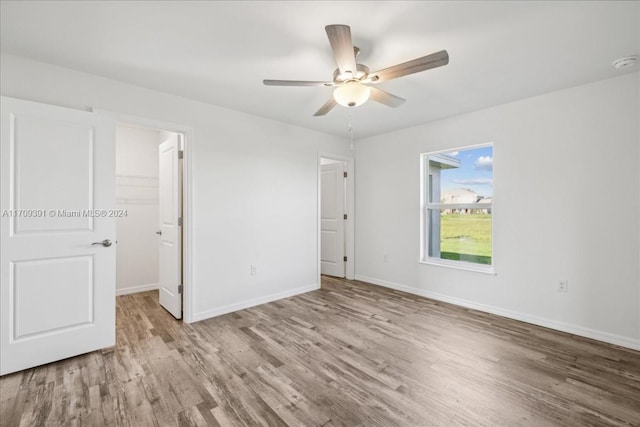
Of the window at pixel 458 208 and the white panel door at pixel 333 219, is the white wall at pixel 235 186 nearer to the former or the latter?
the white panel door at pixel 333 219

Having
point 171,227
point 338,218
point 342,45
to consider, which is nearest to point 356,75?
point 342,45

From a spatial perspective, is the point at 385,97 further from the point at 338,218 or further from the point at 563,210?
the point at 338,218

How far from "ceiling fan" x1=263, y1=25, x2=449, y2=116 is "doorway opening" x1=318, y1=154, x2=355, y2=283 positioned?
2.57m

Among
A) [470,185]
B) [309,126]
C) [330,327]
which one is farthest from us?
[309,126]

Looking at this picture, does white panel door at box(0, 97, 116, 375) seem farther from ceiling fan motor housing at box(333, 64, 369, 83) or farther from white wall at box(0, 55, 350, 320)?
ceiling fan motor housing at box(333, 64, 369, 83)

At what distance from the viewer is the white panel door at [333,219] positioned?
5.09 m

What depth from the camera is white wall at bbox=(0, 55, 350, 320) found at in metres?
2.54

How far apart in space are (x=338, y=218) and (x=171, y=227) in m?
2.74

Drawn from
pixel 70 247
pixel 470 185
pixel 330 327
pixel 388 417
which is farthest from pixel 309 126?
pixel 388 417

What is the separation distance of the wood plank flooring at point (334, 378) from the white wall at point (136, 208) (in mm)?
1377

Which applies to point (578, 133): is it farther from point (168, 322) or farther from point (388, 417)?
point (168, 322)

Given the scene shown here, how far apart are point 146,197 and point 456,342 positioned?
15.0 feet

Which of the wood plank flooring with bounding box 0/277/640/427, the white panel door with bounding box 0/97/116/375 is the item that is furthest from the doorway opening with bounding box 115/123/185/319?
the wood plank flooring with bounding box 0/277/640/427

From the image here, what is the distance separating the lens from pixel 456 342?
2664mm
